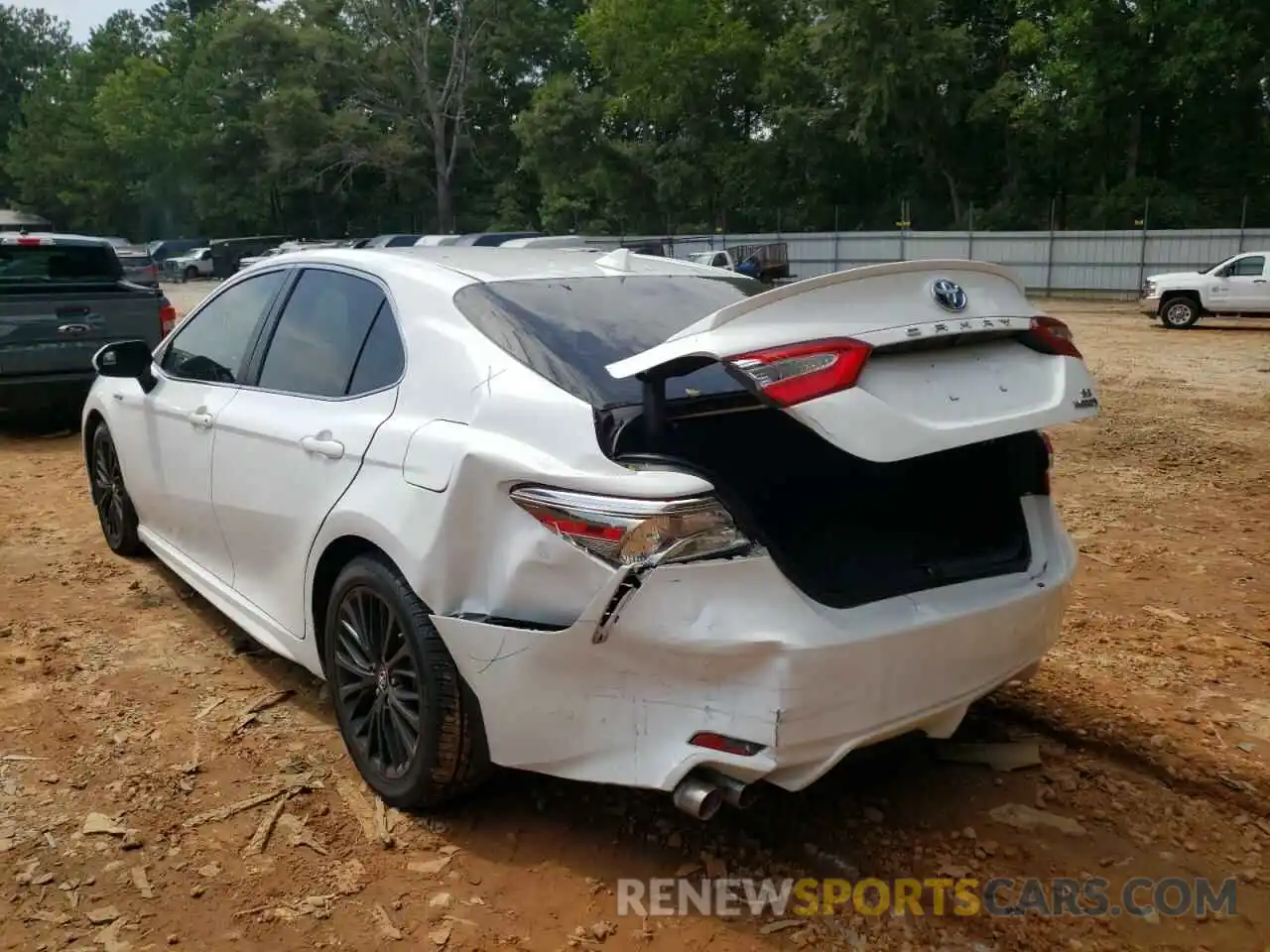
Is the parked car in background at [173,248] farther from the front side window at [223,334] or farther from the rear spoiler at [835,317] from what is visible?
the rear spoiler at [835,317]

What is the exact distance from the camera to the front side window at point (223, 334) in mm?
4078

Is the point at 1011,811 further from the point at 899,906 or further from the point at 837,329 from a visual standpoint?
the point at 837,329

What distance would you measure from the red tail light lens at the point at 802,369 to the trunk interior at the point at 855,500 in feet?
0.90

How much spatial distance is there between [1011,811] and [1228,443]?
658cm

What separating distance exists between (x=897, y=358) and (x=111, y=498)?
14.6 feet

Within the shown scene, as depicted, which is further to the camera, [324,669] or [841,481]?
[324,669]

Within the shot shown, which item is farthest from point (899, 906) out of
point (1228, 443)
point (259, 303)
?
point (1228, 443)

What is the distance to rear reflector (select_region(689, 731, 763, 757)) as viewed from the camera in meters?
2.43

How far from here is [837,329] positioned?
2.51m

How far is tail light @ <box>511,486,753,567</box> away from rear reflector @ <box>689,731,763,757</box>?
41 cm

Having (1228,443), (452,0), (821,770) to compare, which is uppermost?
(452,0)

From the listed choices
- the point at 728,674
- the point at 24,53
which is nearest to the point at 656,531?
the point at 728,674

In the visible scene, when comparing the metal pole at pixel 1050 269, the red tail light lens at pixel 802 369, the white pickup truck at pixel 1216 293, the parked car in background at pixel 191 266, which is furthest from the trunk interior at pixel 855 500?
the parked car in background at pixel 191 266

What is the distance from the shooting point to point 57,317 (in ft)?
27.9
